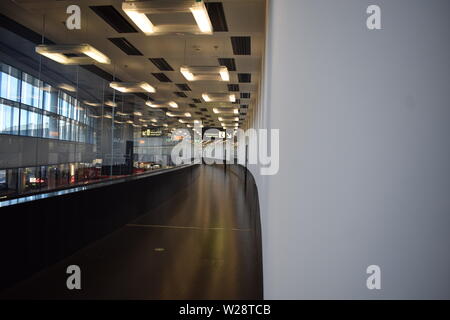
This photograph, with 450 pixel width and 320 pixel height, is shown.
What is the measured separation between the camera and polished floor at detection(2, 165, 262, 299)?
248 cm

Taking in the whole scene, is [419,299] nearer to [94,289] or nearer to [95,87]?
[94,289]

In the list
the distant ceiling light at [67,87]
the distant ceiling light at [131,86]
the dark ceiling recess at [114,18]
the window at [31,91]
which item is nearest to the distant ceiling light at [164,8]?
the dark ceiling recess at [114,18]

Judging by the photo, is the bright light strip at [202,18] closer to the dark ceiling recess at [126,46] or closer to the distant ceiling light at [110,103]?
the dark ceiling recess at [126,46]

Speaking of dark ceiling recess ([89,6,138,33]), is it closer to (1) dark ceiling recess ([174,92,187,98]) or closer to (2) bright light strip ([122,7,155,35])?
(2) bright light strip ([122,7,155,35])

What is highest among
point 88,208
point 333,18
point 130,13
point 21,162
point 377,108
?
point 130,13

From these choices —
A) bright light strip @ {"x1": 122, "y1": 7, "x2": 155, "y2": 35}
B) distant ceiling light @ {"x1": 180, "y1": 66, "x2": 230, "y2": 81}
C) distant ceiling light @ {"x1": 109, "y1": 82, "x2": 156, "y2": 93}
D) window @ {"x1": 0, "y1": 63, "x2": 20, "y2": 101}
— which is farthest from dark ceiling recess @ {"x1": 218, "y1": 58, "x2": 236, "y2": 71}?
window @ {"x1": 0, "y1": 63, "x2": 20, "y2": 101}

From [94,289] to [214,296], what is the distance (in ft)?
3.83

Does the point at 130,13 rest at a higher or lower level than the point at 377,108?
higher

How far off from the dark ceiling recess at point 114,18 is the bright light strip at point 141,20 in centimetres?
110

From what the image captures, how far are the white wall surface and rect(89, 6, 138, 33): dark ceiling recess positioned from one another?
14.4 ft

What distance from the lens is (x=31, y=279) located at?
268 cm

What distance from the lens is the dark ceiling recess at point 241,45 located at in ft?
18.5

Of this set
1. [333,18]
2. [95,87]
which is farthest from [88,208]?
[95,87]
